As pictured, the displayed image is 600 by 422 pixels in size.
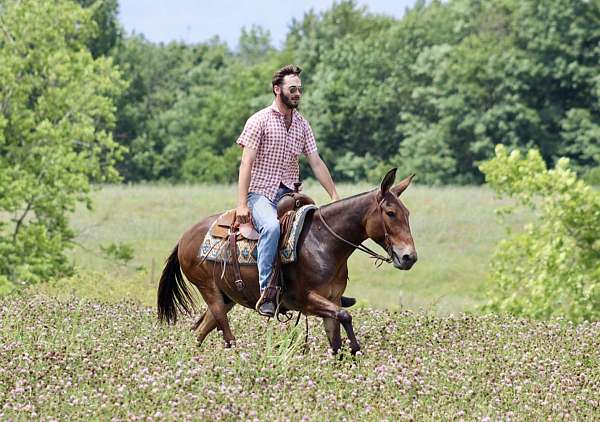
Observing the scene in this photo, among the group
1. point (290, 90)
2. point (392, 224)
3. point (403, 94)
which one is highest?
point (290, 90)

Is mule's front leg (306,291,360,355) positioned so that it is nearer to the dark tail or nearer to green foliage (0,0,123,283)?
the dark tail

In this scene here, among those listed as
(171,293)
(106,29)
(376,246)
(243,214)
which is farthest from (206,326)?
(106,29)

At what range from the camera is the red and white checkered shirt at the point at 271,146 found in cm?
1020

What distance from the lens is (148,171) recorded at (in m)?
77.1

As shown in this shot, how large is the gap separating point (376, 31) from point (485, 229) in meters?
49.3

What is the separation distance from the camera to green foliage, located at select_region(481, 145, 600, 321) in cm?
2039

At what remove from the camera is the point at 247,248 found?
1038cm

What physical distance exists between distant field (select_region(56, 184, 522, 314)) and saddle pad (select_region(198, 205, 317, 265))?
16134 mm

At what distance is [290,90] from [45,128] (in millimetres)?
18675

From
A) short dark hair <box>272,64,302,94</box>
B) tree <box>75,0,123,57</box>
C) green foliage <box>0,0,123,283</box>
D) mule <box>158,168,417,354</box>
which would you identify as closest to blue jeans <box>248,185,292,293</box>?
mule <box>158,168,417,354</box>

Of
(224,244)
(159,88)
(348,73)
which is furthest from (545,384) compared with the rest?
(159,88)

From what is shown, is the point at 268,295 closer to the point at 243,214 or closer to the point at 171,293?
the point at 243,214

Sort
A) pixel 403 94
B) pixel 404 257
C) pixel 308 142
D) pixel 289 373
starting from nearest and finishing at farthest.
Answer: pixel 289 373, pixel 404 257, pixel 308 142, pixel 403 94

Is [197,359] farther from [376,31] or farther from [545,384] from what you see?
[376,31]
